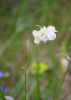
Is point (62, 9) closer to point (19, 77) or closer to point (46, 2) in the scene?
point (46, 2)

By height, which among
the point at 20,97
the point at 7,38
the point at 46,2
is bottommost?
the point at 20,97

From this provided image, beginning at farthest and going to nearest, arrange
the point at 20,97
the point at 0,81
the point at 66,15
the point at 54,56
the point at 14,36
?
the point at 66,15
the point at 14,36
the point at 54,56
the point at 0,81
the point at 20,97

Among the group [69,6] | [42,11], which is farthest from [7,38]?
[69,6]

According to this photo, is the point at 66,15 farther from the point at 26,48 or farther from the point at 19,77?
the point at 19,77

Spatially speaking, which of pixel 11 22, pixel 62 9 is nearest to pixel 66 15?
pixel 62 9

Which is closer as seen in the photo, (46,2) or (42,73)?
(42,73)

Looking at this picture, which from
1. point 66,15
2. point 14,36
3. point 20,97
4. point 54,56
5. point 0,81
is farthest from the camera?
point 66,15

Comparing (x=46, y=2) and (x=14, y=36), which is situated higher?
(x=46, y=2)
